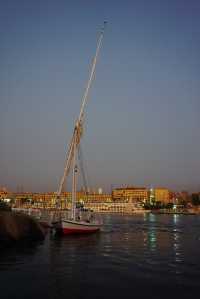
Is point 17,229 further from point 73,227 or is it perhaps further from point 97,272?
point 97,272

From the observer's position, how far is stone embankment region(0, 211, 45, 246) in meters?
47.4

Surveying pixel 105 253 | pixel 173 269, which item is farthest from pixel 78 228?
pixel 173 269

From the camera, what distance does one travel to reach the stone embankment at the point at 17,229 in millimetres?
47394

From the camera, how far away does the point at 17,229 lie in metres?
51.5

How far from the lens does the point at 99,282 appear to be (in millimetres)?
28062

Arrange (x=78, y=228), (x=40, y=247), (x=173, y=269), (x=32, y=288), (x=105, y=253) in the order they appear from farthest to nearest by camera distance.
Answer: (x=78, y=228) < (x=40, y=247) < (x=105, y=253) < (x=173, y=269) < (x=32, y=288)

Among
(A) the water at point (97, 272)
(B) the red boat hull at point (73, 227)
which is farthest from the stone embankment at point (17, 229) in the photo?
(B) the red boat hull at point (73, 227)

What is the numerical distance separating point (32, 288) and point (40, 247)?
22.1 meters

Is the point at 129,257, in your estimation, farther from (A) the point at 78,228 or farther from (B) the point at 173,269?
(A) the point at 78,228

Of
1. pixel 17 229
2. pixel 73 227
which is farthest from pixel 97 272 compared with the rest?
pixel 73 227

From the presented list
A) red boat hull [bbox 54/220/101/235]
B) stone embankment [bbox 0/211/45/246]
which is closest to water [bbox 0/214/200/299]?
stone embankment [bbox 0/211/45/246]

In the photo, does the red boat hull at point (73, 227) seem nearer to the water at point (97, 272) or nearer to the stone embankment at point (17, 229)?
the stone embankment at point (17, 229)

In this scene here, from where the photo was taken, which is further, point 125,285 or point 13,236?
point 13,236

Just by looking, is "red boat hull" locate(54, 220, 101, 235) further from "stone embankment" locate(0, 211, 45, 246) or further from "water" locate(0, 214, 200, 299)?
"water" locate(0, 214, 200, 299)
